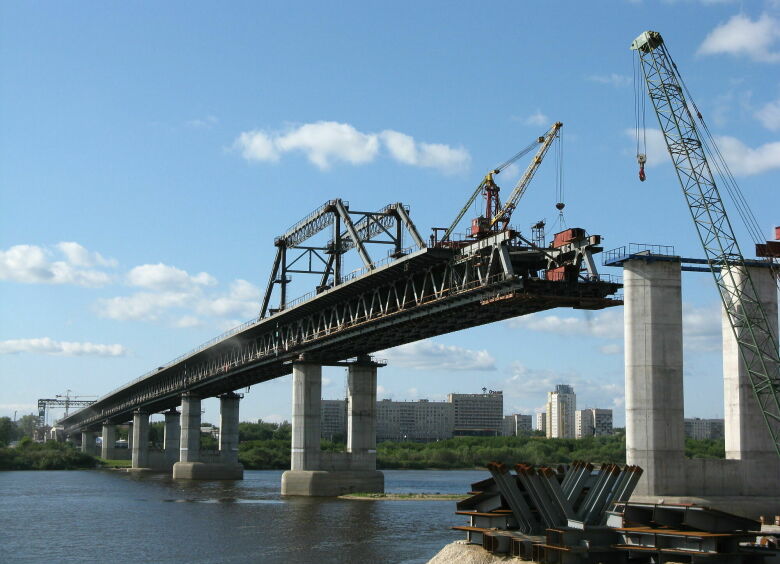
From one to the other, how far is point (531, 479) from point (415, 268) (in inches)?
1469

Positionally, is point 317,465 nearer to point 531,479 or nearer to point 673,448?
point 673,448

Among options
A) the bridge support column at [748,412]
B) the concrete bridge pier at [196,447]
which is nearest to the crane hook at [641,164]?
the bridge support column at [748,412]

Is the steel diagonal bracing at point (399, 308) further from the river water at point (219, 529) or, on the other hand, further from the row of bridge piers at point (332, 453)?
the river water at point (219, 529)

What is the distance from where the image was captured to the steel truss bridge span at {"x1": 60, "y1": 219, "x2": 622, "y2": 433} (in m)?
69.9

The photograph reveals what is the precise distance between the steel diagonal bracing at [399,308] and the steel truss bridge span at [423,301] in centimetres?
8

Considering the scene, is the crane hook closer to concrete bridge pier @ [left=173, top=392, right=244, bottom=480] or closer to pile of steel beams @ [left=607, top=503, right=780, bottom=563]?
pile of steel beams @ [left=607, top=503, right=780, bottom=563]

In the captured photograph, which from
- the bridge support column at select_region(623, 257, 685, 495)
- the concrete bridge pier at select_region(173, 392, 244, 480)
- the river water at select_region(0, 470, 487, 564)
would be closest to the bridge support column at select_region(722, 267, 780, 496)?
the bridge support column at select_region(623, 257, 685, 495)

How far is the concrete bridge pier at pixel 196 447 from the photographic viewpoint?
159125 millimetres

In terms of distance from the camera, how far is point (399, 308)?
8619 centimetres

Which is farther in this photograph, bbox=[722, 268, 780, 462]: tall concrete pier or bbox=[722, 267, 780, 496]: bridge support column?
bbox=[722, 268, 780, 462]: tall concrete pier

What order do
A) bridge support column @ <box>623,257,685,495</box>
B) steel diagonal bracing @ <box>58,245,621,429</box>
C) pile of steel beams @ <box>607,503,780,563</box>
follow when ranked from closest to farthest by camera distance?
pile of steel beams @ <box>607,503,780,563</box> < bridge support column @ <box>623,257,685,495</box> < steel diagonal bracing @ <box>58,245,621,429</box>

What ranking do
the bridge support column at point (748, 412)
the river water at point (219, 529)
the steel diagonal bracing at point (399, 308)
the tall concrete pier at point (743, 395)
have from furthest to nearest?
the steel diagonal bracing at point (399, 308), the tall concrete pier at point (743, 395), the bridge support column at point (748, 412), the river water at point (219, 529)

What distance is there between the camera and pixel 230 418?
16550 cm

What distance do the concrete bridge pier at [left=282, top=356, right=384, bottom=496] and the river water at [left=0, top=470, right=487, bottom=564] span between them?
3.63m
